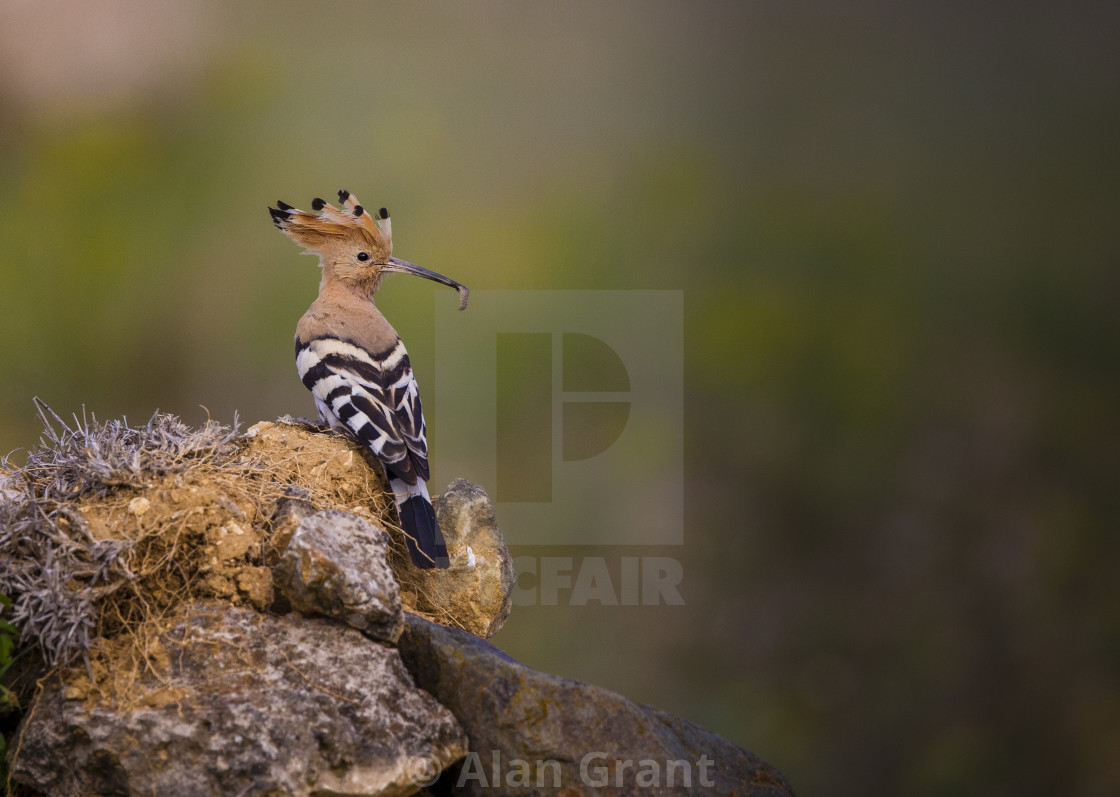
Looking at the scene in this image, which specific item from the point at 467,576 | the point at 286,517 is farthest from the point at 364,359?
the point at 286,517

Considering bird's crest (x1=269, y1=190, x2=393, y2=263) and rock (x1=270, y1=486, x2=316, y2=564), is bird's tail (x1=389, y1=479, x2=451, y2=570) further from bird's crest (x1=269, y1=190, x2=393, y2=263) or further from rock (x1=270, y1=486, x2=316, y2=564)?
bird's crest (x1=269, y1=190, x2=393, y2=263)

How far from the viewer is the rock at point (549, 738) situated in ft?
6.36

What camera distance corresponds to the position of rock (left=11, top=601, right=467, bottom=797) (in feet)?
5.70

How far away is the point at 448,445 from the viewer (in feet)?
16.9

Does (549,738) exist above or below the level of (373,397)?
below

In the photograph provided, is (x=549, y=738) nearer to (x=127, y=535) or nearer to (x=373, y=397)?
(x=127, y=535)

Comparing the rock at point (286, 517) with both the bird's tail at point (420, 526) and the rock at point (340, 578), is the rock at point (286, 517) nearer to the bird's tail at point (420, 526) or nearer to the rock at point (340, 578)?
the rock at point (340, 578)

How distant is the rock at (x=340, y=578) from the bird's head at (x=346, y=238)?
1.68m

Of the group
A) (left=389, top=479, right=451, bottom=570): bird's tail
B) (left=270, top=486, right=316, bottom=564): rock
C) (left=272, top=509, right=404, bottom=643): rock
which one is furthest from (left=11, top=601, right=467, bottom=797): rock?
(left=389, top=479, right=451, bottom=570): bird's tail

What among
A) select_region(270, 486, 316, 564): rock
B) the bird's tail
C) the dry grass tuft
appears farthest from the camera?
the bird's tail

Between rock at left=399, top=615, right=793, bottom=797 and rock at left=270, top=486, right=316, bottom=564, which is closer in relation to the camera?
rock at left=399, top=615, right=793, bottom=797

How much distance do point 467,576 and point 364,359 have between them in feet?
2.51

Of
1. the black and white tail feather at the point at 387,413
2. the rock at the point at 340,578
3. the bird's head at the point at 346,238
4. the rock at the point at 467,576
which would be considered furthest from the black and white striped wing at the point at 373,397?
the rock at the point at 340,578

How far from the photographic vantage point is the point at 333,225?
3.50m
